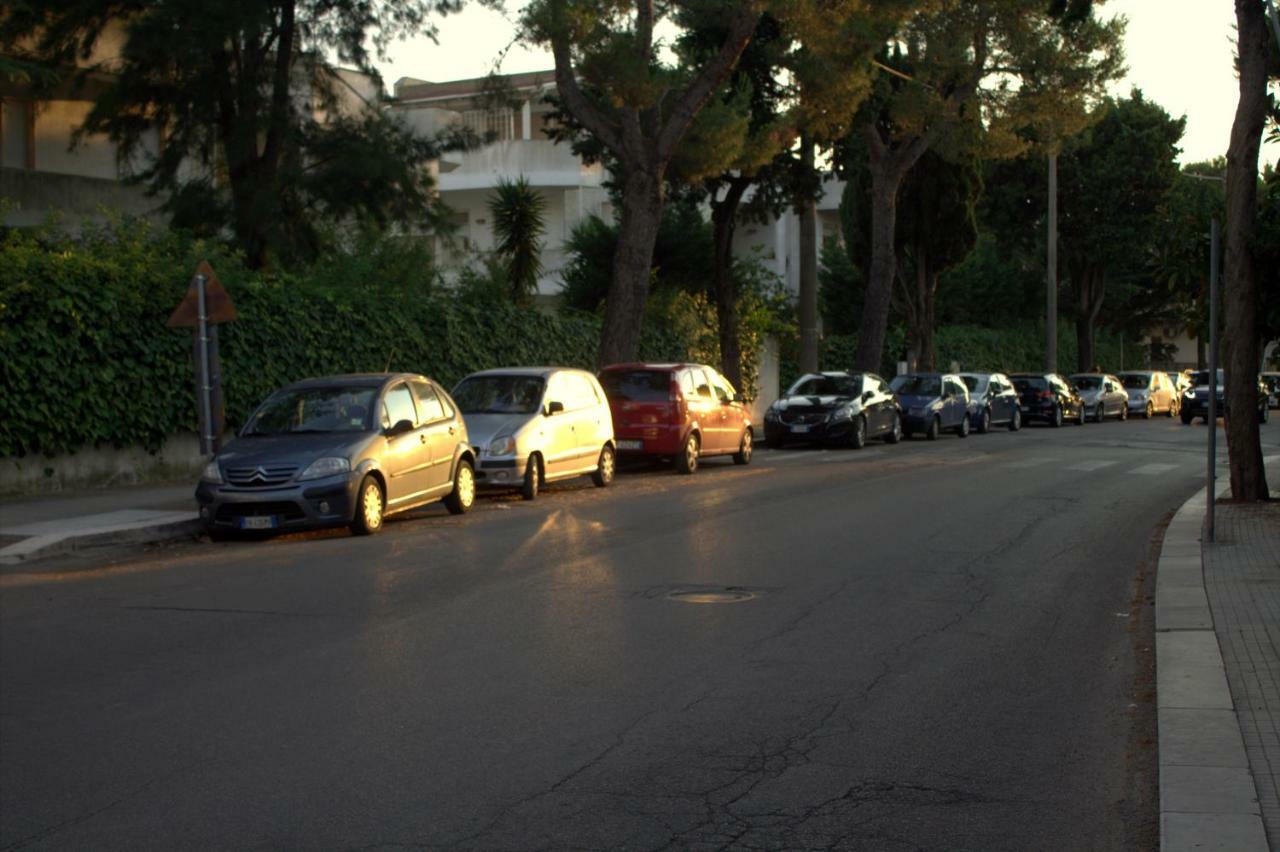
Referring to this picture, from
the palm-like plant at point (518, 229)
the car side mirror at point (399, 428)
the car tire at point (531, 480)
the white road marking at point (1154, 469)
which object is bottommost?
the white road marking at point (1154, 469)

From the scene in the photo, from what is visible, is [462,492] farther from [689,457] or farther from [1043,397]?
[1043,397]

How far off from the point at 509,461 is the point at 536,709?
11780 millimetres

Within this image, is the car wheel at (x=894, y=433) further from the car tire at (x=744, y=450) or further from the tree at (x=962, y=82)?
the car tire at (x=744, y=450)

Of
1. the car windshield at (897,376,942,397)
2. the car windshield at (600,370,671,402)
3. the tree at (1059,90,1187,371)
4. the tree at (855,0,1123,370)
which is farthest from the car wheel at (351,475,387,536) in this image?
the tree at (1059,90,1187,371)

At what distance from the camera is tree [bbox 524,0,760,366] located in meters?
26.0

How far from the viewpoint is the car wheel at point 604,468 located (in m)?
21.9

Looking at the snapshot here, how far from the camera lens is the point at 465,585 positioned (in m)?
11.9

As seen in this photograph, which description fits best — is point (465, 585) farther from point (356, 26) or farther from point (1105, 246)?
point (1105, 246)

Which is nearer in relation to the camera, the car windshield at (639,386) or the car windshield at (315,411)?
the car windshield at (315,411)

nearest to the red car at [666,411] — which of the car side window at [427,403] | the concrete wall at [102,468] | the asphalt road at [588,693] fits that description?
the car side window at [427,403]

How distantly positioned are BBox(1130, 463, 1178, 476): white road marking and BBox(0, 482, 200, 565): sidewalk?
1493 cm

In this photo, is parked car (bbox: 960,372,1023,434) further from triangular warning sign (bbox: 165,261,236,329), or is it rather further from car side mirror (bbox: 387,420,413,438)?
triangular warning sign (bbox: 165,261,236,329)

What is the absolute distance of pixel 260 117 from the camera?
2584cm

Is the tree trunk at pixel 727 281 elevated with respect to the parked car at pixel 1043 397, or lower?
elevated
